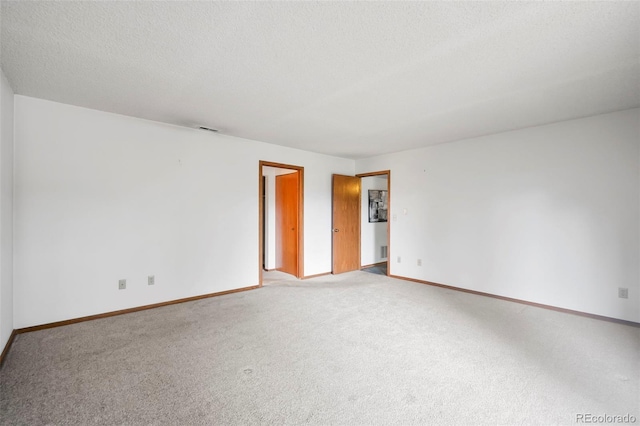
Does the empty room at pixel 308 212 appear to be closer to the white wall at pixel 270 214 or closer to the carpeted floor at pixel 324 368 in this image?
the carpeted floor at pixel 324 368

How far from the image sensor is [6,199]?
8.61ft

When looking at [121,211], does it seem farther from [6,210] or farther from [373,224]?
[373,224]

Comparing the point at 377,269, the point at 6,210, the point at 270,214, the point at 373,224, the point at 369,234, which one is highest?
the point at 6,210

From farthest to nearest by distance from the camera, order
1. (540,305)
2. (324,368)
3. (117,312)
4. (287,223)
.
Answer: (287,223) → (540,305) → (117,312) → (324,368)

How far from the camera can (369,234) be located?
6.45 metres

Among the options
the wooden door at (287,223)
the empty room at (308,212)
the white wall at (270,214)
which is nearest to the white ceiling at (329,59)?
the empty room at (308,212)

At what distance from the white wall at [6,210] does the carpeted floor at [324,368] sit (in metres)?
0.32

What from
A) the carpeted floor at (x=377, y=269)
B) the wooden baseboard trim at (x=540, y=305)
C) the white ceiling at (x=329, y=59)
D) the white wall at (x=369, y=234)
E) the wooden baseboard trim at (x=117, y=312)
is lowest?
the carpeted floor at (x=377, y=269)

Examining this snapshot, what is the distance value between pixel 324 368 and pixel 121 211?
2927 millimetres

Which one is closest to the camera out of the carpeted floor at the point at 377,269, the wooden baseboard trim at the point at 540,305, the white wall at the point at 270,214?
the wooden baseboard trim at the point at 540,305

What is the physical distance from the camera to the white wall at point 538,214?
128 inches

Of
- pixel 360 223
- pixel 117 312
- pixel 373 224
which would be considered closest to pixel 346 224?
pixel 360 223

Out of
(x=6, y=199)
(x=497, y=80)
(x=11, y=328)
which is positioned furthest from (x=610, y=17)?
(x=11, y=328)

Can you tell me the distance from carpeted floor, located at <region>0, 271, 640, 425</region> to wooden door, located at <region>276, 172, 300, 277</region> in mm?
1998
